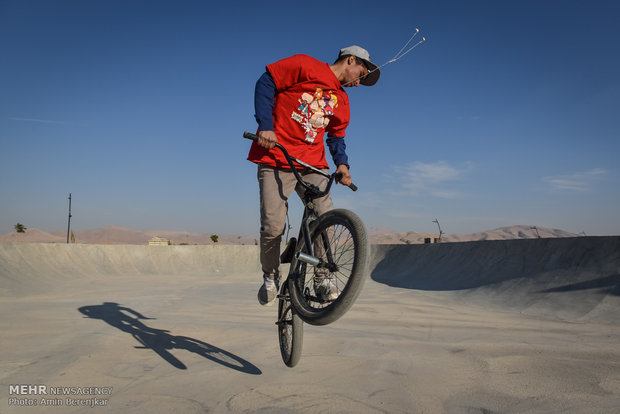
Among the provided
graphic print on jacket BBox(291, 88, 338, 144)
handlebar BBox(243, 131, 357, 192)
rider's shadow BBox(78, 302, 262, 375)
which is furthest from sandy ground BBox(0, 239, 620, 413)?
graphic print on jacket BBox(291, 88, 338, 144)

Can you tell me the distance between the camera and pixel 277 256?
3.49 m

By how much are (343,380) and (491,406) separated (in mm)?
1192

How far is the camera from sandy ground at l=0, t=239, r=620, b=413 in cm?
300

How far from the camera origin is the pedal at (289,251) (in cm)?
331

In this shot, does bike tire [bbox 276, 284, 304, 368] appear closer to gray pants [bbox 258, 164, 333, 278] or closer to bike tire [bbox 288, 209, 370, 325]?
bike tire [bbox 288, 209, 370, 325]

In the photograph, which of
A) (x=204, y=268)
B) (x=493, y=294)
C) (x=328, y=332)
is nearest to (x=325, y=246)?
(x=328, y=332)

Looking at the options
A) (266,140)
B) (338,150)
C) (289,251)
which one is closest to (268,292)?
(289,251)

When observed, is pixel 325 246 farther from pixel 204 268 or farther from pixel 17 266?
pixel 204 268

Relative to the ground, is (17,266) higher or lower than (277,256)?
lower

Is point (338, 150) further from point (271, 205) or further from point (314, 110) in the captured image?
point (271, 205)

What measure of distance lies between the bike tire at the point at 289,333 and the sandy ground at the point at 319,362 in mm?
256

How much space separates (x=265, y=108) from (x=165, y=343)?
3.46 metres

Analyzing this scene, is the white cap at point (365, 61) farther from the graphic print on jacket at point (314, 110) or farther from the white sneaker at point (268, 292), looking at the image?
the white sneaker at point (268, 292)

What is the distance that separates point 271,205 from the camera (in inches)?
131
